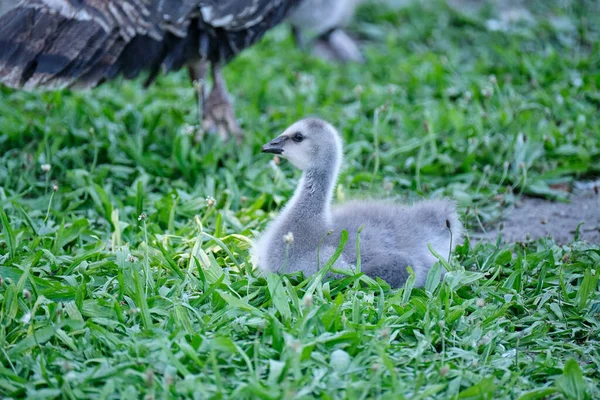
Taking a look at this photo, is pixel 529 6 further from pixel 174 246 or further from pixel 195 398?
pixel 195 398

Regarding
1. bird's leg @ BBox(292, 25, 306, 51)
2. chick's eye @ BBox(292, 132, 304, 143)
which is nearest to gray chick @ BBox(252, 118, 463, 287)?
chick's eye @ BBox(292, 132, 304, 143)

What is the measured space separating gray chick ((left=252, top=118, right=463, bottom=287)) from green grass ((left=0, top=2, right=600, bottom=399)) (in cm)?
10

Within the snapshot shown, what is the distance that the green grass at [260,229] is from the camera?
8.97 feet

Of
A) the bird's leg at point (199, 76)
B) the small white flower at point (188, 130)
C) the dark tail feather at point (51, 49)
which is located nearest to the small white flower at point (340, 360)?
the small white flower at point (188, 130)

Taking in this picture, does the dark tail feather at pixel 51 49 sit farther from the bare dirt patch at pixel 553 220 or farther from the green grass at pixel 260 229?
the bare dirt patch at pixel 553 220

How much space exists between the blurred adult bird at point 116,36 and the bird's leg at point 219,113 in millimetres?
278

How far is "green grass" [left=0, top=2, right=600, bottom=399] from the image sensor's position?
8.97ft

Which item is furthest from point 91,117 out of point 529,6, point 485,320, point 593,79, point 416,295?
point 529,6

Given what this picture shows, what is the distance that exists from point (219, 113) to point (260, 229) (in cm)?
142

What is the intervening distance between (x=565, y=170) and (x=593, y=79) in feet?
5.36

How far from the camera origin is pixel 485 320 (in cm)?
313

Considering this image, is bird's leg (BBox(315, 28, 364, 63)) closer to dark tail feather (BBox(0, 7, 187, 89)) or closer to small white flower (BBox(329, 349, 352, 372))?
dark tail feather (BBox(0, 7, 187, 89))

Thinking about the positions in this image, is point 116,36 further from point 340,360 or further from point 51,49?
point 340,360

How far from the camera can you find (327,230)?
11.1 feet
